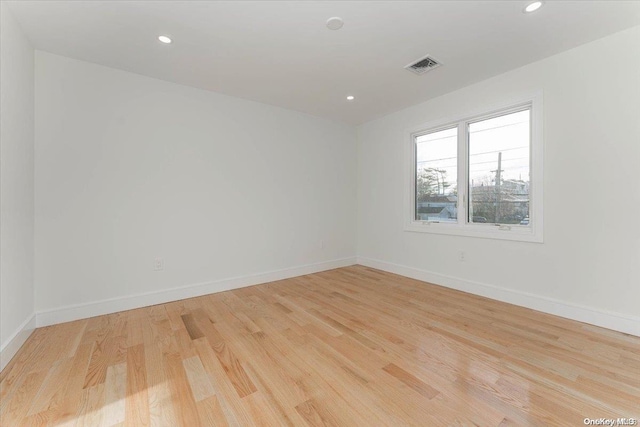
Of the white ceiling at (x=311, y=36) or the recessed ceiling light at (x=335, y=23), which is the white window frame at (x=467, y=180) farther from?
the recessed ceiling light at (x=335, y=23)

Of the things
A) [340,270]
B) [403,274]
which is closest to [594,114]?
[403,274]

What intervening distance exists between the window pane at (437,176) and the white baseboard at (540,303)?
31.3 inches

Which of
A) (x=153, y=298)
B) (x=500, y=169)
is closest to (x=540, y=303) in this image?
(x=500, y=169)

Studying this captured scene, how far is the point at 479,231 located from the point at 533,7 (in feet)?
6.94

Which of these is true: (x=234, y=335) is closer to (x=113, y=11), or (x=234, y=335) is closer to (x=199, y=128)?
(x=199, y=128)

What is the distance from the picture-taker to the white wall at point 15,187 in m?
1.79

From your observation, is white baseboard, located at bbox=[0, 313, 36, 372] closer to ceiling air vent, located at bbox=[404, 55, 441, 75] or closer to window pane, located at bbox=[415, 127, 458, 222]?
ceiling air vent, located at bbox=[404, 55, 441, 75]

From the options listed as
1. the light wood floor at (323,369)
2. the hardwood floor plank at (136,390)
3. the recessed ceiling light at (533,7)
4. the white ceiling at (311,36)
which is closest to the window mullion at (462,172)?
the white ceiling at (311,36)

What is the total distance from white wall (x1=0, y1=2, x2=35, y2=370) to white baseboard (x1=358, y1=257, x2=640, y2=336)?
4.03 metres

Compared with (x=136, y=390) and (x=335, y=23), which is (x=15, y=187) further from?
(x=335, y=23)

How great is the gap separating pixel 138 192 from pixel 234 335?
1.85 m

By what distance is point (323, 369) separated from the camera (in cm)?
170

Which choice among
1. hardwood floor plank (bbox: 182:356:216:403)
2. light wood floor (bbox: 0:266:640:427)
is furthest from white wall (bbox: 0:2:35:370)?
hardwood floor plank (bbox: 182:356:216:403)

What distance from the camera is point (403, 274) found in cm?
391
